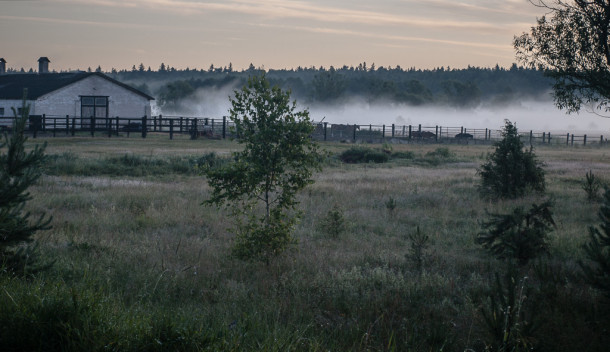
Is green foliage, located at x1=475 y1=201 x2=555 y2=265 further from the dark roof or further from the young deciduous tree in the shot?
the dark roof

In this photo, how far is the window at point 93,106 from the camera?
47.0m

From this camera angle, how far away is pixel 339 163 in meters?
27.1

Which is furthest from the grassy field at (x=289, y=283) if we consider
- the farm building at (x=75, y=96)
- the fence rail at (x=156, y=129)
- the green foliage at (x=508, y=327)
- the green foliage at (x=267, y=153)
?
the farm building at (x=75, y=96)

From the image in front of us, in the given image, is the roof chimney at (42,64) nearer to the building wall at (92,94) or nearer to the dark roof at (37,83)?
the dark roof at (37,83)

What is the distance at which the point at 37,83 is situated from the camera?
159 ft

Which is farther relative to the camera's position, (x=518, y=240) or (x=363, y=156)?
(x=363, y=156)

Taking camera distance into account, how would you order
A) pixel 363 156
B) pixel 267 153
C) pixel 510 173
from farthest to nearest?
1. pixel 363 156
2. pixel 510 173
3. pixel 267 153

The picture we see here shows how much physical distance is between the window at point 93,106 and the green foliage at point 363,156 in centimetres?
2609

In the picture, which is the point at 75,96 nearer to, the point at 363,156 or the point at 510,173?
the point at 363,156

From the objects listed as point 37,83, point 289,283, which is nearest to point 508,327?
point 289,283

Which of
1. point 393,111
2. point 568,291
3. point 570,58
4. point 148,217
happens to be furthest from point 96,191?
point 393,111

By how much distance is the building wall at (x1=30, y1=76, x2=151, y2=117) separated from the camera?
44250 millimetres

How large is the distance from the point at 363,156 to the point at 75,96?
28434 mm

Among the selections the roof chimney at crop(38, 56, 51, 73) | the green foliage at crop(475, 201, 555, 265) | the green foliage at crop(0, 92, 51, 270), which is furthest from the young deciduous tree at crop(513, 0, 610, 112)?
the roof chimney at crop(38, 56, 51, 73)
